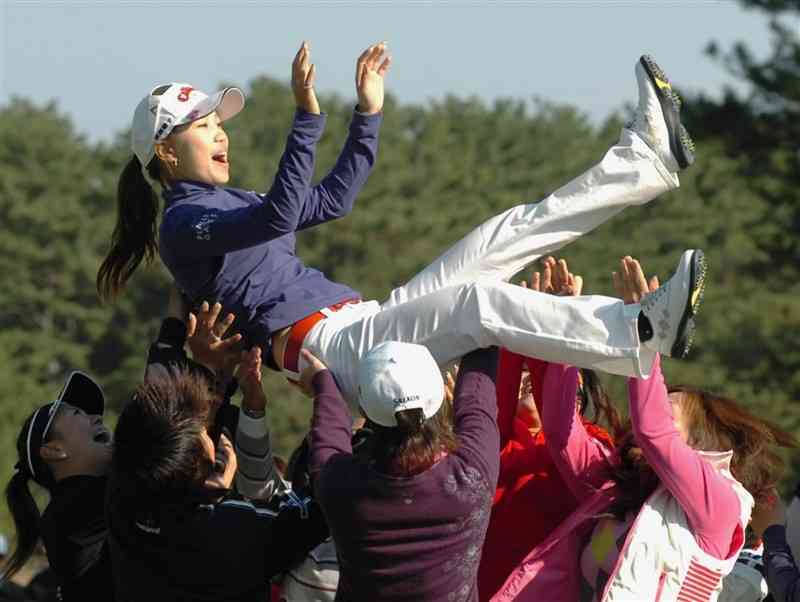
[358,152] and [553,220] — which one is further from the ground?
[358,152]

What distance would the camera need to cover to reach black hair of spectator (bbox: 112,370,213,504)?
4.65m

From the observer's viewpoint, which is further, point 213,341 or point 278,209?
point 213,341

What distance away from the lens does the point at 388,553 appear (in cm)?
432

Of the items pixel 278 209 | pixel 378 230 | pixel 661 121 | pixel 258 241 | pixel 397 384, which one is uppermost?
pixel 661 121

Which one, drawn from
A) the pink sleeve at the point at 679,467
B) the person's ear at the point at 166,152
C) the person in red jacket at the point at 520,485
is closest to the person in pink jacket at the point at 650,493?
the pink sleeve at the point at 679,467

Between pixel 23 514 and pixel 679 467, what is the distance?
211cm

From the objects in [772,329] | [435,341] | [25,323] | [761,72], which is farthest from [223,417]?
[25,323]

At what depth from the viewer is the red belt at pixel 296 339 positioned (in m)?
5.12

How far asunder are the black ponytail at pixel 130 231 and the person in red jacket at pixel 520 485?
139cm

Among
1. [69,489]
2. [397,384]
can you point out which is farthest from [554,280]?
[69,489]

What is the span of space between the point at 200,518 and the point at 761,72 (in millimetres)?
18964

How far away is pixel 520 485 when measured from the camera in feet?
16.9

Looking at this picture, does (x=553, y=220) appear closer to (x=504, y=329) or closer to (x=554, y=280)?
(x=554, y=280)

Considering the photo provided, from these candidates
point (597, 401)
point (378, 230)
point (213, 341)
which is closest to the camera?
point (213, 341)
